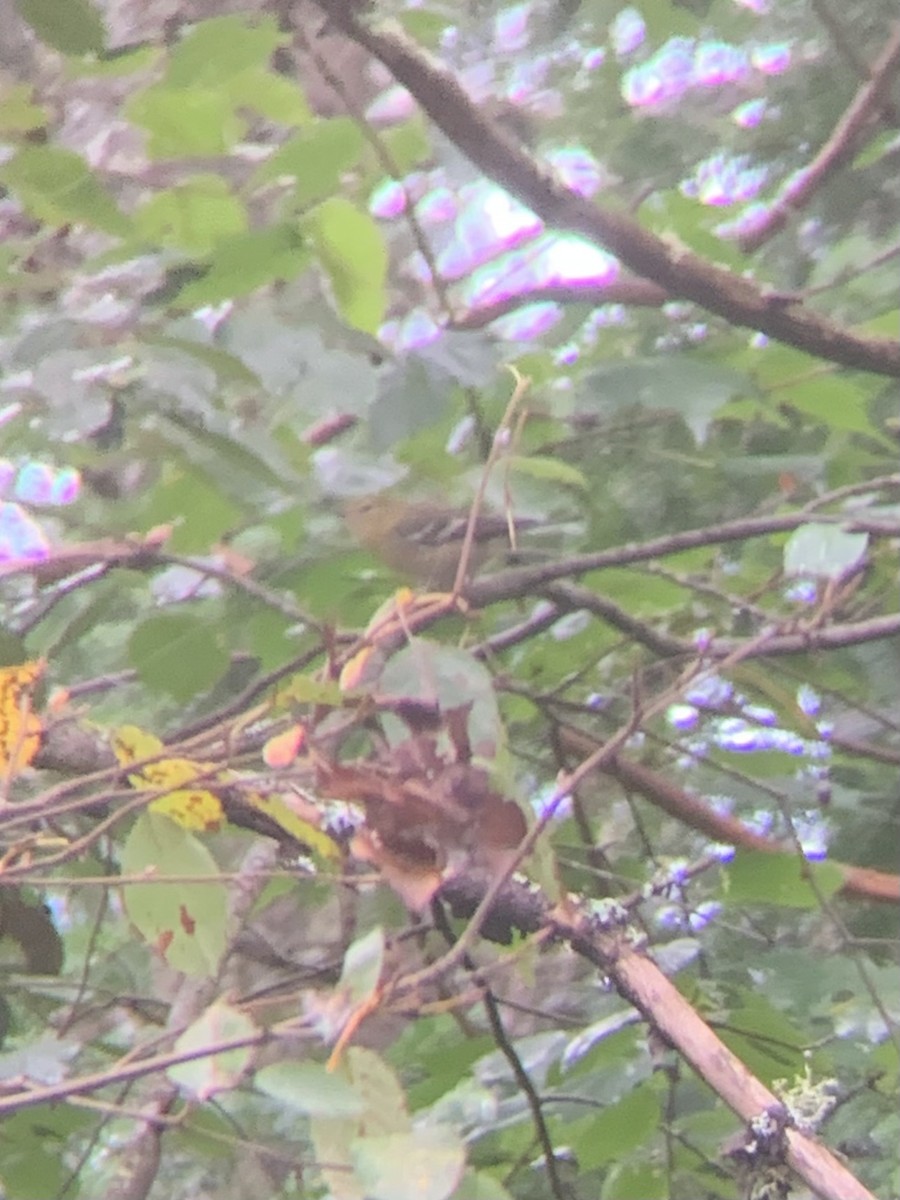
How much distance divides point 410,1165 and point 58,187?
49cm

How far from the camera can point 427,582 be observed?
2.73ft

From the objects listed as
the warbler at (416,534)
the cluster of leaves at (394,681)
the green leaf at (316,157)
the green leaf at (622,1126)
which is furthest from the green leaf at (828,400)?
the green leaf at (622,1126)

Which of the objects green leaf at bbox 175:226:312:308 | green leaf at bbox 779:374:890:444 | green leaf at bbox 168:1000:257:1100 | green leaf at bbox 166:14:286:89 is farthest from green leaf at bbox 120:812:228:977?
green leaf at bbox 779:374:890:444

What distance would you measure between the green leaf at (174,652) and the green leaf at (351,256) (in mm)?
197

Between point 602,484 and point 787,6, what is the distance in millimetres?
714

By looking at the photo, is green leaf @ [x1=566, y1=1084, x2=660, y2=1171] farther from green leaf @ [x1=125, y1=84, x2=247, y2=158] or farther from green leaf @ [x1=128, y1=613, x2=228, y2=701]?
green leaf @ [x1=125, y1=84, x2=247, y2=158]

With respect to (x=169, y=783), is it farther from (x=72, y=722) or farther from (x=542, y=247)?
(x=542, y=247)

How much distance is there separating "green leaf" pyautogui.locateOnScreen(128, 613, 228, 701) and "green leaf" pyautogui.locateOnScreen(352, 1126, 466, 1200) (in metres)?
0.44

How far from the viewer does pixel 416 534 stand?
858 millimetres

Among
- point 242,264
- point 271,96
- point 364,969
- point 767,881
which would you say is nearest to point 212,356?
point 242,264

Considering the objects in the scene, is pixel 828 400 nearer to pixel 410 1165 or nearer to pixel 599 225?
pixel 599 225

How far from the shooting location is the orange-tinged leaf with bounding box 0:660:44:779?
52 centimetres

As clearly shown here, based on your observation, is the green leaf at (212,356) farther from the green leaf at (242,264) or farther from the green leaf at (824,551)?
the green leaf at (824,551)

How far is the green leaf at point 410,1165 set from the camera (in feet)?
1.08
